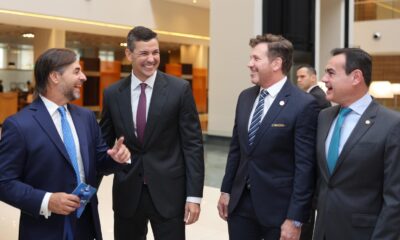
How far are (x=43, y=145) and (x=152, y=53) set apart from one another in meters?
0.91

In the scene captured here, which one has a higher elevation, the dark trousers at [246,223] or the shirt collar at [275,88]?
the shirt collar at [275,88]

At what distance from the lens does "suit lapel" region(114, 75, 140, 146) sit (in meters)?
2.93

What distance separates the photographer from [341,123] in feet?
8.25

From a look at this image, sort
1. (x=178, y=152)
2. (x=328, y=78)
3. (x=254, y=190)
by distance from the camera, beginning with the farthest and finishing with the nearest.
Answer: (x=178, y=152) < (x=254, y=190) < (x=328, y=78)

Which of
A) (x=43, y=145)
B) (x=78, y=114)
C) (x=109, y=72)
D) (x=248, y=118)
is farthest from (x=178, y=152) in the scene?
(x=109, y=72)

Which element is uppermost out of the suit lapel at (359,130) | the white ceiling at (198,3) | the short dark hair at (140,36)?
the white ceiling at (198,3)

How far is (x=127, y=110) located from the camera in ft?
9.68

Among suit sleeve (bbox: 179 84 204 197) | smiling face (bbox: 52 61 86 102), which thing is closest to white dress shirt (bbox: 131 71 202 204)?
suit sleeve (bbox: 179 84 204 197)

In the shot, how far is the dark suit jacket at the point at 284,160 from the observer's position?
104 inches

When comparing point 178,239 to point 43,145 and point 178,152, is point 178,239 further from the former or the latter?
point 43,145

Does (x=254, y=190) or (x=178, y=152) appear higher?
(x=178, y=152)

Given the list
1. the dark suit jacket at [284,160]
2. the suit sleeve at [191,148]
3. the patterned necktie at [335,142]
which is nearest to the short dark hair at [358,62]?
the patterned necktie at [335,142]

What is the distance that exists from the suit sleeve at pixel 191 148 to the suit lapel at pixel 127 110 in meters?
0.30

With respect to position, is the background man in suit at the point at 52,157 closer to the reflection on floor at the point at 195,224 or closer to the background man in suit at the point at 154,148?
the background man in suit at the point at 154,148
